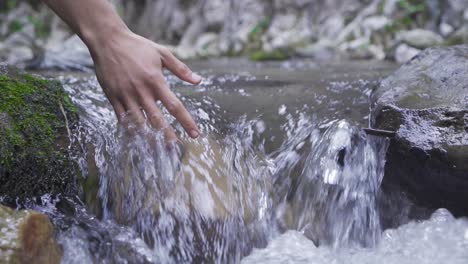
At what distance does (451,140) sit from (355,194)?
0.50 m

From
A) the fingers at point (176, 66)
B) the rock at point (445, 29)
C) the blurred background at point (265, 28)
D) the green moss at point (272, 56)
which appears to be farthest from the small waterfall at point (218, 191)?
the rock at point (445, 29)

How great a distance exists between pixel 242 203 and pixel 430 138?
34.8 inches

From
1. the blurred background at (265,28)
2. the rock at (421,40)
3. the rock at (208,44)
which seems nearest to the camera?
the rock at (421,40)

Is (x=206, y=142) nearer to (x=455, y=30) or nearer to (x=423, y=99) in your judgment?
(x=423, y=99)

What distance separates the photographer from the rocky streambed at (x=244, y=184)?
5.97ft

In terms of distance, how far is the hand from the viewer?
1.60 metres

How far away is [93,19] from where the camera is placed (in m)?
1.60

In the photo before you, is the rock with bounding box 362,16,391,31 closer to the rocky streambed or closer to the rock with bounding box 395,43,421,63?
the rock with bounding box 395,43,421,63

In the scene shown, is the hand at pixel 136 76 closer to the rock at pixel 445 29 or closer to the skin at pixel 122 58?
the skin at pixel 122 58

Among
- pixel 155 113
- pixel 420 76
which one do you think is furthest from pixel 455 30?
pixel 155 113

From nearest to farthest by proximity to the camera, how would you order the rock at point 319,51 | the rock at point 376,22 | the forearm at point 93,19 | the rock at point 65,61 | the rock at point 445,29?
1. the forearm at point 93,19
2. the rock at point 65,61
3. the rock at point 445,29
4. the rock at point 319,51
5. the rock at point 376,22

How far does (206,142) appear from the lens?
2277 millimetres

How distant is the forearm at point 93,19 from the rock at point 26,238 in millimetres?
641

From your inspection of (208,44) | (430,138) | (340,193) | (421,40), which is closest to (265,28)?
(208,44)
